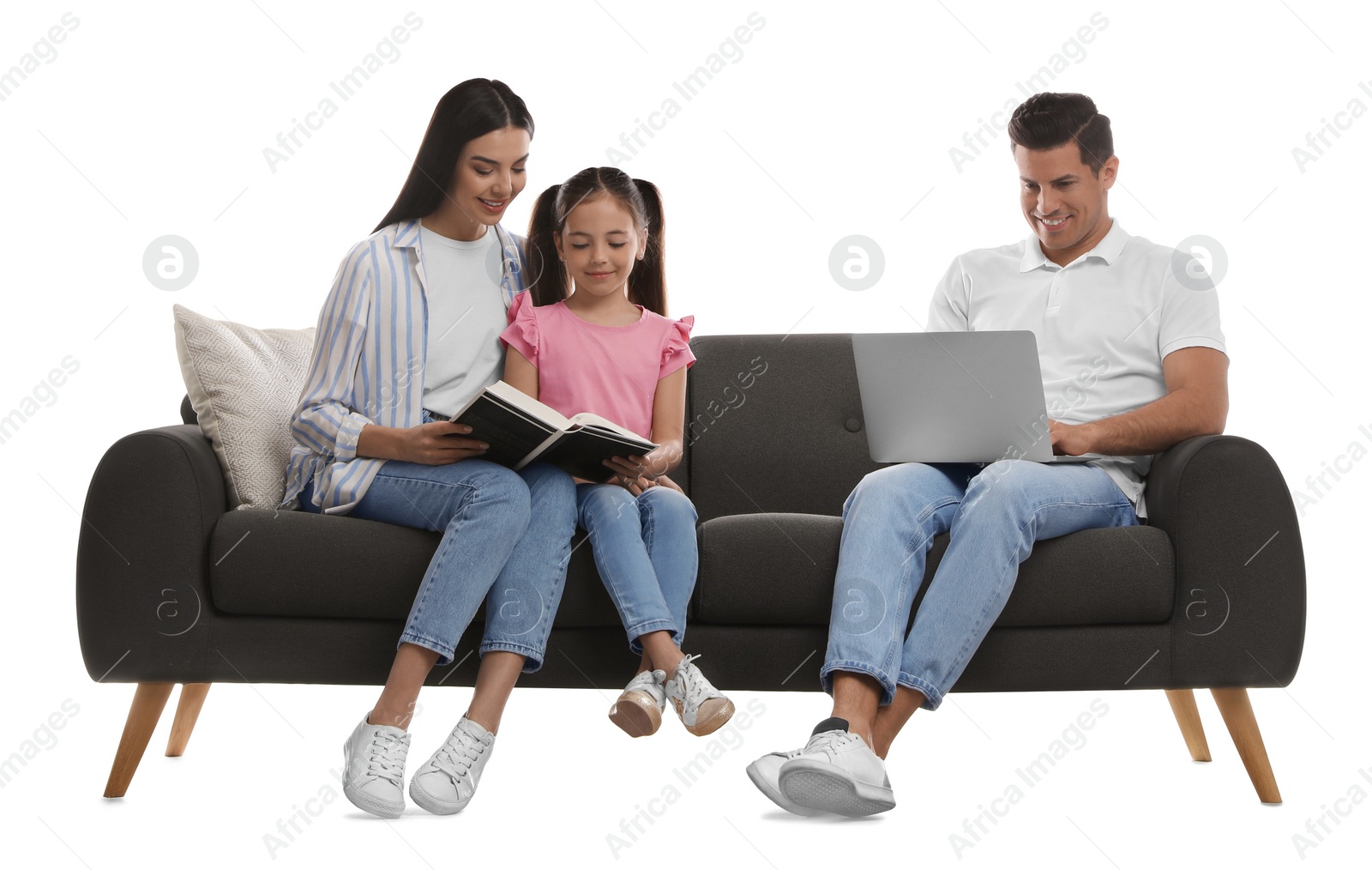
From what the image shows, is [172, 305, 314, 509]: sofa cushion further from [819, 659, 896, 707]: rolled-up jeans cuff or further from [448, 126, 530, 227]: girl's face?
[819, 659, 896, 707]: rolled-up jeans cuff

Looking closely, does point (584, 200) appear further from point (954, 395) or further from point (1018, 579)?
point (1018, 579)

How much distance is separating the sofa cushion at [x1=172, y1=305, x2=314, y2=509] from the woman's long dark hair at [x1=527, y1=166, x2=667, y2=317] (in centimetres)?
51

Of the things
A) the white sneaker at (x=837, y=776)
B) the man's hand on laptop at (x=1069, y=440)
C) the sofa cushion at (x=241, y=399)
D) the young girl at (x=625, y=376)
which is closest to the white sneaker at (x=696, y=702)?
the young girl at (x=625, y=376)

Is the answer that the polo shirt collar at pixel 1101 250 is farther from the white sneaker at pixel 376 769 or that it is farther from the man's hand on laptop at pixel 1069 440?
the white sneaker at pixel 376 769

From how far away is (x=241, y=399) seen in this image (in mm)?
2111

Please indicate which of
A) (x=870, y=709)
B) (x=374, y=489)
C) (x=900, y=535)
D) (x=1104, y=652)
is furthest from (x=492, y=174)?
(x=1104, y=652)

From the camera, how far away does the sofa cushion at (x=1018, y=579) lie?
1889mm

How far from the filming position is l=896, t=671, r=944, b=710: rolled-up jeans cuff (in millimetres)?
1718

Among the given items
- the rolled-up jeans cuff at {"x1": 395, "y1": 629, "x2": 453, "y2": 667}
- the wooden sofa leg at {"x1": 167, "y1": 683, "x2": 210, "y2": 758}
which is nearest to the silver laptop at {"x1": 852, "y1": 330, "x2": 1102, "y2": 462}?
the rolled-up jeans cuff at {"x1": 395, "y1": 629, "x2": 453, "y2": 667}

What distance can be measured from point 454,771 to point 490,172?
99cm

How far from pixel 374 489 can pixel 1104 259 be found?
1.33 meters

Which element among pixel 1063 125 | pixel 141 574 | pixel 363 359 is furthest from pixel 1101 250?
pixel 141 574

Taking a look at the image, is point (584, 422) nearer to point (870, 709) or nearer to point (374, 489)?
point (374, 489)

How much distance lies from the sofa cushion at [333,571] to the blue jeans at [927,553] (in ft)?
1.36
